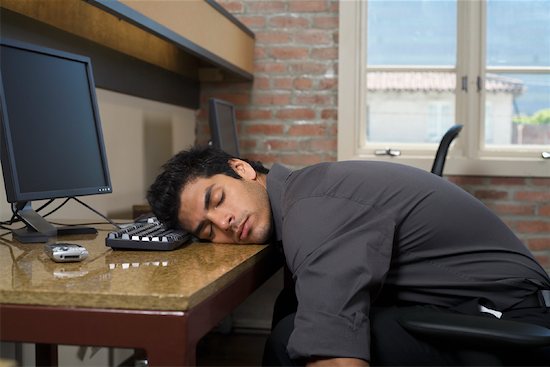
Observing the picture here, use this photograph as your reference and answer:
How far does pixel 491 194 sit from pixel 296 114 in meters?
1.13

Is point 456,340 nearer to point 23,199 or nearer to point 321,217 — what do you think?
point 321,217

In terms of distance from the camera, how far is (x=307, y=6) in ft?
12.6

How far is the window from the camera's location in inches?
146

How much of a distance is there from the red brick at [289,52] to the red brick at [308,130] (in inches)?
15.0

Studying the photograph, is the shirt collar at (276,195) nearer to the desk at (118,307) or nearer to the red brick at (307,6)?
the desk at (118,307)

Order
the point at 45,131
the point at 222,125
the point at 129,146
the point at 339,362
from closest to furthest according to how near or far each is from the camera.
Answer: the point at 339,362, the point at 45,131, the point at 129,146, the point at 222,125

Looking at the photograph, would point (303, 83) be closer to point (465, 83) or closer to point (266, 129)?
point (266, 129)

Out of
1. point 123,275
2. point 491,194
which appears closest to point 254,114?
point 491,194

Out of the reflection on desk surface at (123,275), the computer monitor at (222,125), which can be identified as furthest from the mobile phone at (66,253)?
the computer monitor at (222,125)

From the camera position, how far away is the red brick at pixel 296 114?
12.7 feet

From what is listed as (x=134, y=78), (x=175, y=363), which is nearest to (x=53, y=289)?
(x=175, y=363)

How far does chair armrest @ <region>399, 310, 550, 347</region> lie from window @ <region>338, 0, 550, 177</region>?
2569 millimetres

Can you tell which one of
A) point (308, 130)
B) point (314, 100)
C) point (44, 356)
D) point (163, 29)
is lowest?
point (44, 356)

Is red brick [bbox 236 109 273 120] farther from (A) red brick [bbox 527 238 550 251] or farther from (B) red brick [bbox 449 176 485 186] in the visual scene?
Answer: (A) red brick [bbox 527 238 550 251]
